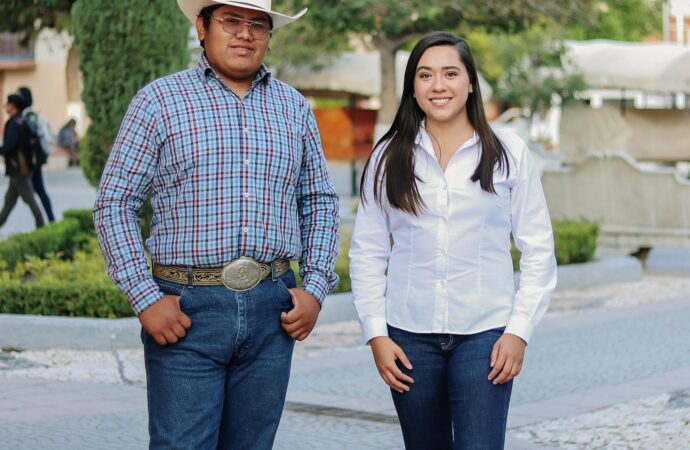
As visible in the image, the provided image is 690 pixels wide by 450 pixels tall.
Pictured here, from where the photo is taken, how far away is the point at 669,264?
14.4 meters

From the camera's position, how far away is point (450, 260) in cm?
382

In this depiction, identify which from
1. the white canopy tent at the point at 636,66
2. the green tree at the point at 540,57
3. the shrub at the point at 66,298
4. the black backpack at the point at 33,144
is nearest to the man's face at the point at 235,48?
the shrub at the point at 66,298

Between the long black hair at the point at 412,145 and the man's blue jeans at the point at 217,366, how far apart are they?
1.35 ft

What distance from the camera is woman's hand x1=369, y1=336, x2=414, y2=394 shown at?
3.76 meters

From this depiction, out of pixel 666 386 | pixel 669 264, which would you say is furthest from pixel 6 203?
pixel 666 386

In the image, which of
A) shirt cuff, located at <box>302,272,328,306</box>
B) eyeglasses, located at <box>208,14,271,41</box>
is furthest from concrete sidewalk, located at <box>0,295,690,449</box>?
eyeglasses, located at <box>208,14,271,41</box>

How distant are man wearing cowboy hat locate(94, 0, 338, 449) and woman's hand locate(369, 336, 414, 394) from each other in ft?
0.73

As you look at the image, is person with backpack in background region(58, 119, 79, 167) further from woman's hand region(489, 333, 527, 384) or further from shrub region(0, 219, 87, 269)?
woman's hand region(489, 333, 527, 384)

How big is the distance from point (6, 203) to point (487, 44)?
129 ft

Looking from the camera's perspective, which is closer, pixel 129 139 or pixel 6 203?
pixel 129 139

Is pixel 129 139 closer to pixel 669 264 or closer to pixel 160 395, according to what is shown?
pixel 160 395

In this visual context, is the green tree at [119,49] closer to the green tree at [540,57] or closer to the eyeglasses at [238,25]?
the eyeglasses at [238,25]

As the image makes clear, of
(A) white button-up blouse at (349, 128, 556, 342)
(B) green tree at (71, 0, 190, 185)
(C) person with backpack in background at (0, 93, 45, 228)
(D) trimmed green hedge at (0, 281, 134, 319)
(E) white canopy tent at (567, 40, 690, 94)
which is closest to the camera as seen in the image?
(A) white button-up blouse at (349, 128, 556, 342)

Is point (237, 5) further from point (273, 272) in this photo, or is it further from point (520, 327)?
point (520, 327)
